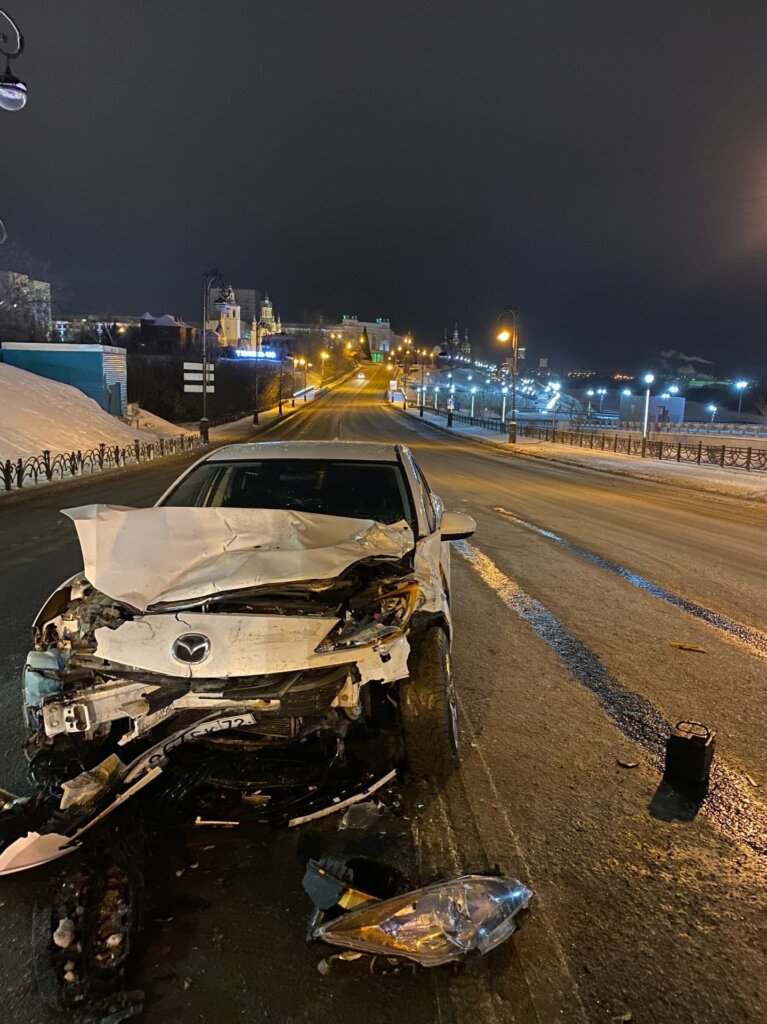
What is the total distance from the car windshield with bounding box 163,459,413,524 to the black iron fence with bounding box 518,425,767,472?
2552cm

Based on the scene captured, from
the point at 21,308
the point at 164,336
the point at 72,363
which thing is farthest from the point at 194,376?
the point at 164,336

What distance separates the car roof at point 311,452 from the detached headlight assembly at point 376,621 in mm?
2034

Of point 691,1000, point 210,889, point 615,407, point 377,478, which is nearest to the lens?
point 691,1000

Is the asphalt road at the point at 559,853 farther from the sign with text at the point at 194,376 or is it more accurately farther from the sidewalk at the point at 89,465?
the sign with text at the point at 194,376

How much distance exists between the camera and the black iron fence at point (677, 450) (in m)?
29.0

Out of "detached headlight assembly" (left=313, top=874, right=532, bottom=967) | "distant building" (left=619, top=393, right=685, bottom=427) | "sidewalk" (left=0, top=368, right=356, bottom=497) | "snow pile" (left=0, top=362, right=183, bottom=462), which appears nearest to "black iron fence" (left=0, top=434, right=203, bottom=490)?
"sidewalk" (left=0, top=368, right=356, bottom=497)

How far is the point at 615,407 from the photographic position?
158 m

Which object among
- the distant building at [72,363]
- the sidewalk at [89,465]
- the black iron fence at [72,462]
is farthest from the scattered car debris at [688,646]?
the distant building at [72,363]

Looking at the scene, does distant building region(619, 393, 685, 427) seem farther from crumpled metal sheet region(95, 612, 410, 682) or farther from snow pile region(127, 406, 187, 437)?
crumpled metal sheet region(95, 612, 410, 682)

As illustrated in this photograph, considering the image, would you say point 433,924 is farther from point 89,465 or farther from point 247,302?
point 247,302

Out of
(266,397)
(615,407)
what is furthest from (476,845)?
(615,407)

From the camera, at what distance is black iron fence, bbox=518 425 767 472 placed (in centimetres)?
2898

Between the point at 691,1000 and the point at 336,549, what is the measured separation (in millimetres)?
2253

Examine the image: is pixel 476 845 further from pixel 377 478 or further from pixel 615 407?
pixel 615 407
